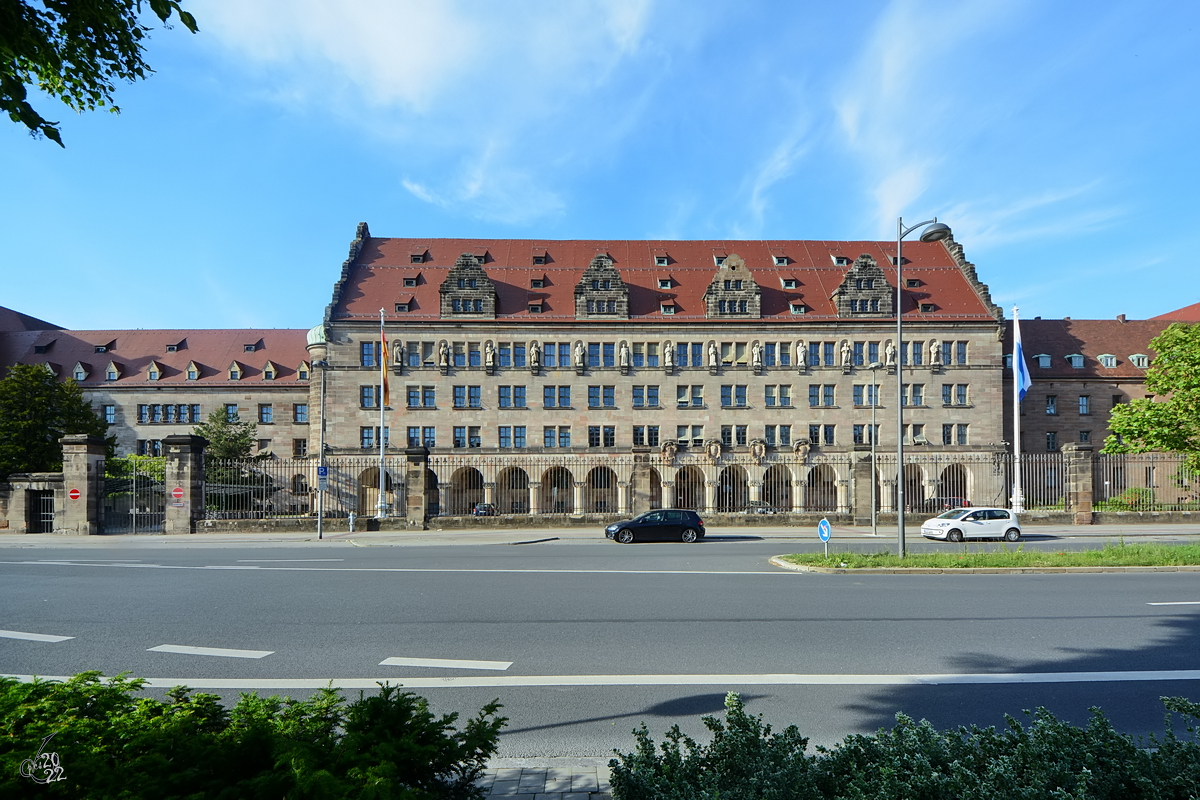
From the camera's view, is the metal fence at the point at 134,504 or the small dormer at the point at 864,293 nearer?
the metal fence at the point at 134,504

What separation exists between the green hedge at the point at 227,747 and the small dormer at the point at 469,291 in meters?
45.4

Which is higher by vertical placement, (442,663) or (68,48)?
(68,48)

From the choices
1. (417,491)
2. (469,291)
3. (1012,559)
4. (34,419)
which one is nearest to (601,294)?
(469,291)

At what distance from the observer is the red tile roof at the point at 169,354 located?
58.4 metres

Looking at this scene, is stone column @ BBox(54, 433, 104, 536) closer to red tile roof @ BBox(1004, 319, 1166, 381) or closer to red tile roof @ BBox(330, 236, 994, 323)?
red tile roof @ BBox(330, 236, 994, 323)

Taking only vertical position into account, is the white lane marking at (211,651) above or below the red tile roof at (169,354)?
below

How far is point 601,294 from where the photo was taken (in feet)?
161

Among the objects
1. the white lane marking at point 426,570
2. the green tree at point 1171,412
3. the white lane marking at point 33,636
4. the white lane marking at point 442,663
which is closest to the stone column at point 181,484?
the white lane marking at point 426,570

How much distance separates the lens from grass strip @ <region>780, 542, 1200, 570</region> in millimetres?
14852

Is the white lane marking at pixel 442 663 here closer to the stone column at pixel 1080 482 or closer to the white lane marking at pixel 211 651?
the white lane marking at pixel 211 651

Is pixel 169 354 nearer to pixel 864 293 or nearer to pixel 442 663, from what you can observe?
pixel 864 293

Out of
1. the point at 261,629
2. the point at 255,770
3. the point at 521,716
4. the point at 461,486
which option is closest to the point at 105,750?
the point at 255,770

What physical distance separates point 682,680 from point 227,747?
4580 millimetres

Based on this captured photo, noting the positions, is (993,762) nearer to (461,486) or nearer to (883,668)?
(883,668)
